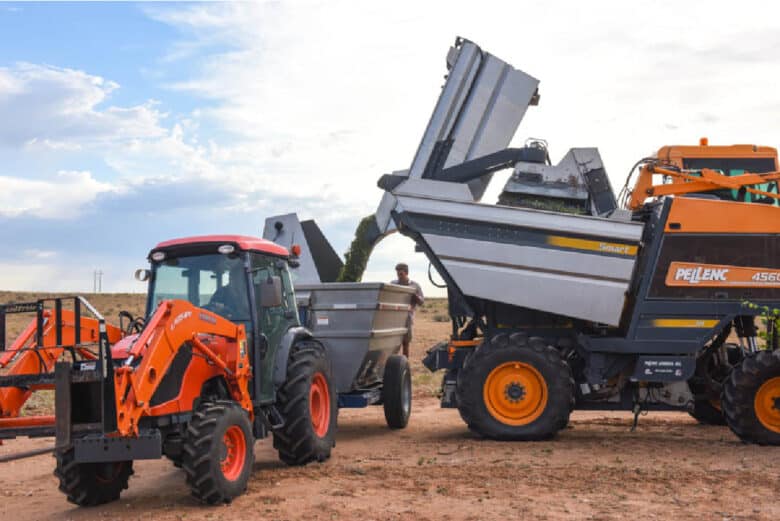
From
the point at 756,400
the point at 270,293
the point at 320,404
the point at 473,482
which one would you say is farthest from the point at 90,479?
the point at 756,400

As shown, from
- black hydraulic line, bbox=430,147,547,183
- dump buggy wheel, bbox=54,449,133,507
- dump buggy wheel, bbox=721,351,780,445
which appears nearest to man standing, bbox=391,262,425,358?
black hydraulic line, bbox=430,147,547,183

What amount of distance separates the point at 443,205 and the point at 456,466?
3.40 metres

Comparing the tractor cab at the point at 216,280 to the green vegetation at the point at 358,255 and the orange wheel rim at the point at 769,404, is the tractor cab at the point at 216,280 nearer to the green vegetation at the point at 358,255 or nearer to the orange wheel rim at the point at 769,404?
the green vegetation at the point at 358,255

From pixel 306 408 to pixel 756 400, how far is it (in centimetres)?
523

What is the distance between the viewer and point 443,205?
11727 mm

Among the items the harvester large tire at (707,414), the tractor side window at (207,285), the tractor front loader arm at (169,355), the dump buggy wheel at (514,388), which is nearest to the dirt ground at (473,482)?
the dump buggy wheel at (514,388)

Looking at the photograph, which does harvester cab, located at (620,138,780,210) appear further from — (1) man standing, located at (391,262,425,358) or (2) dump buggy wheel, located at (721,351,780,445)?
(1) man standing, located at (391,262,425,358)

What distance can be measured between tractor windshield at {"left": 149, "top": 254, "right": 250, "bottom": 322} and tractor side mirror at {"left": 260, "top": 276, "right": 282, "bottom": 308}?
338 mm

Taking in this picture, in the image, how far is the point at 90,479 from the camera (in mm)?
8266

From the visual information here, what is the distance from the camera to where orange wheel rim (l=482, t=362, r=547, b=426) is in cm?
1143

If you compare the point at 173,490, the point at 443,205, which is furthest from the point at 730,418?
the point at 173,490

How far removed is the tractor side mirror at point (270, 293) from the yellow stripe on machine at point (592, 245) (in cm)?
387

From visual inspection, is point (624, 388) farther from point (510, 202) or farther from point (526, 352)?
point (510, 202)

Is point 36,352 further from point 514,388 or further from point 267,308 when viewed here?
point 514,388
